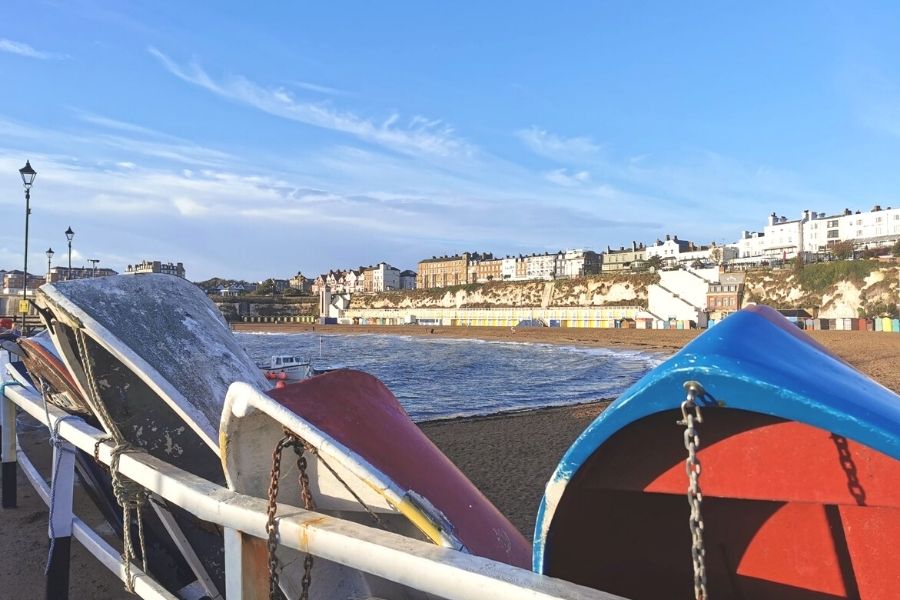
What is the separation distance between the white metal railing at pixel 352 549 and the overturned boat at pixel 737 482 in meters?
0.43

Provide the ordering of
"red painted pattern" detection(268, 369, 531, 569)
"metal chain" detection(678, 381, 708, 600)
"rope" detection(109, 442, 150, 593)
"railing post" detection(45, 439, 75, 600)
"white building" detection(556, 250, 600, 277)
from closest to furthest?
"metal chain" detection(678, 381, 708, 600) < "red painted pattern" detection(268, 369, 531, 569) < "rope" detection(109, 442, 150, 593) < "railing post" detection(45, 439, 75, 600) < "white building" detection(556, 250, 600, 277)

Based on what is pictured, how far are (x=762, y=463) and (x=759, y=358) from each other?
37 centimetres

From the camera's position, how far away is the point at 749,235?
126250 millimetres

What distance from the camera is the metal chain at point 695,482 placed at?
1.69 m

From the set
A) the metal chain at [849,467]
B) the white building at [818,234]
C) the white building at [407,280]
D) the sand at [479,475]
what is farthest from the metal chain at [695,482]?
the white building at [407,280]

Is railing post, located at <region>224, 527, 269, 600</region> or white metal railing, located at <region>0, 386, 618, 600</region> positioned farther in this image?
railing post, located at <region>224, 527, 269, 600</region>

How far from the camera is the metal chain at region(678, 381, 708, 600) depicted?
5.54ft

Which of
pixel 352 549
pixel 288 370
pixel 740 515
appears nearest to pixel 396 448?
pixel 352 549

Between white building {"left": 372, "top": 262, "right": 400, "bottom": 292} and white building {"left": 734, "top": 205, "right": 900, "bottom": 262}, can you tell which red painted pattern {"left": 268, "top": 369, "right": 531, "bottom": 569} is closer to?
white building {"left": 734, "top": 205, "right": 900, "bottom": 262}

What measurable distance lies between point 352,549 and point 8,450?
6493 millimetres

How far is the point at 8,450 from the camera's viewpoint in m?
6.66

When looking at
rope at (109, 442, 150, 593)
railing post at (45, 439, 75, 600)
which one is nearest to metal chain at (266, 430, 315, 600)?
rope at (109, 442, 150, 593)

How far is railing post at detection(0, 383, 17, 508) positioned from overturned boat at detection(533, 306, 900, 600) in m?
6.71

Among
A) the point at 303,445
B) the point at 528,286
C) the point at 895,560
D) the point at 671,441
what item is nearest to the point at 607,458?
the point at 671,441
